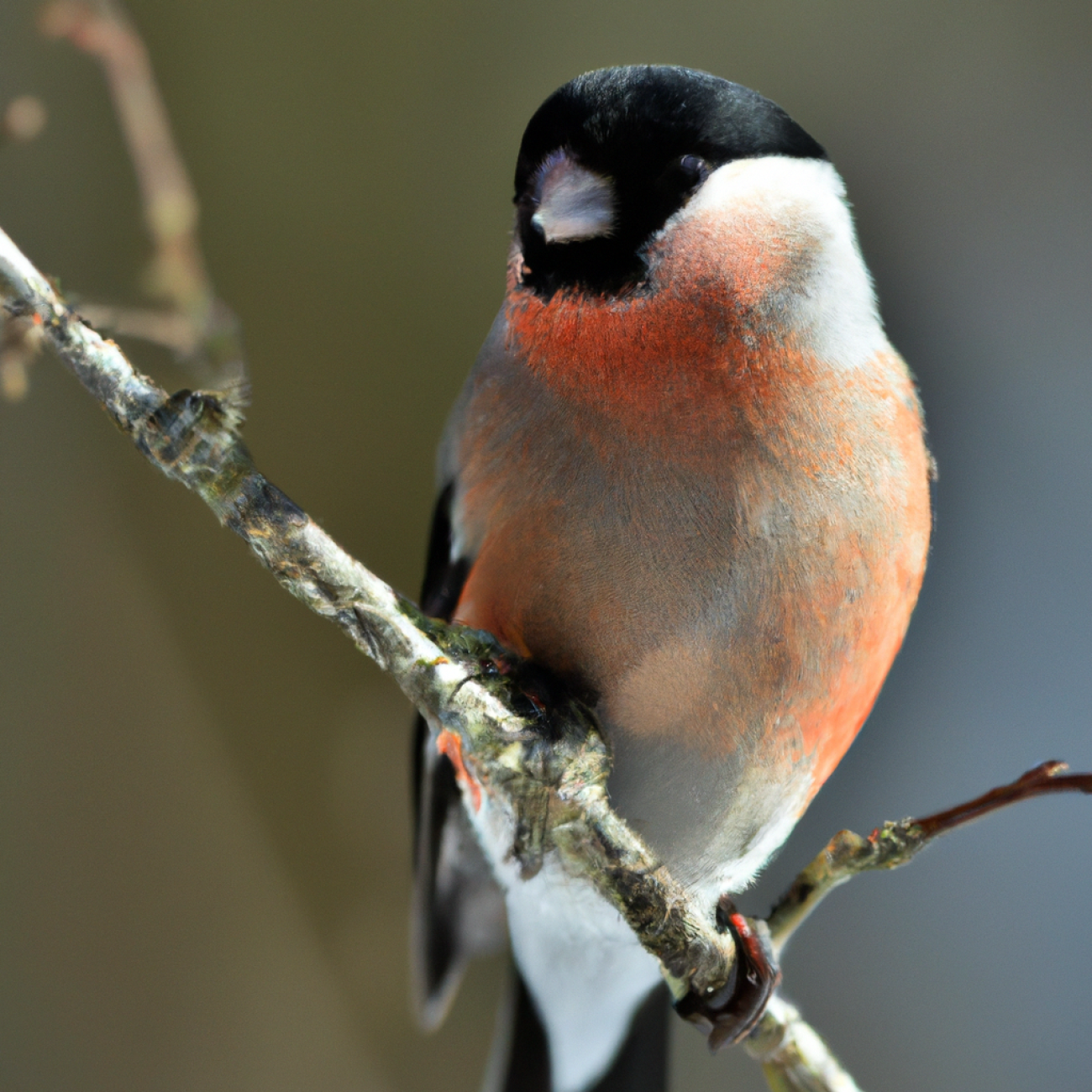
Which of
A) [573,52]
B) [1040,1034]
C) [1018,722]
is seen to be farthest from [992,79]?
[1040,1034]

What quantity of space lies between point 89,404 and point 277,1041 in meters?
0.67

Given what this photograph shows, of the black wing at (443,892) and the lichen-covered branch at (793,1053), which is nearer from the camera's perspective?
the lichen-covered branch at (793,1053)

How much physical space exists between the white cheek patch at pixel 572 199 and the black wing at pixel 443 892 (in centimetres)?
25

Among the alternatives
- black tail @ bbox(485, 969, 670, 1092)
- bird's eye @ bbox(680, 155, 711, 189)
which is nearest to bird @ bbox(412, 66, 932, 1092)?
bird's eye @ bbox(680, 155, 711, 189)

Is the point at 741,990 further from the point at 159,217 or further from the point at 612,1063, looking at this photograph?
the point at 159,217

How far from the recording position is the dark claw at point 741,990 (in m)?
0.48

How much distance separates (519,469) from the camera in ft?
1.39

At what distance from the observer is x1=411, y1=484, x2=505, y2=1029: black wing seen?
2.08 feet

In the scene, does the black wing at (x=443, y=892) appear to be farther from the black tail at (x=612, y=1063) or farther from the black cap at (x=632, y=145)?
the black cap at (x=632, y=145)

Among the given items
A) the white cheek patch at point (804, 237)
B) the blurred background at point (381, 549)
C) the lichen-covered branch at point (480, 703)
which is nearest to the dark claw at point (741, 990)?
the lichen-covered branch at point (480, 703)

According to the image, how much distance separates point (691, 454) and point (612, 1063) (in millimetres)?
538

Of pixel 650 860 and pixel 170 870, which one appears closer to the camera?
pixel 650 860

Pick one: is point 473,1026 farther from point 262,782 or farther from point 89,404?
point 89,404

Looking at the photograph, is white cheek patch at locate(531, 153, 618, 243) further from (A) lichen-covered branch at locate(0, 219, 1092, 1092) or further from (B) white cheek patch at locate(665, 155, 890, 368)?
(A) lichen-covered branch at locate(0, 219, 1092, 1092)
